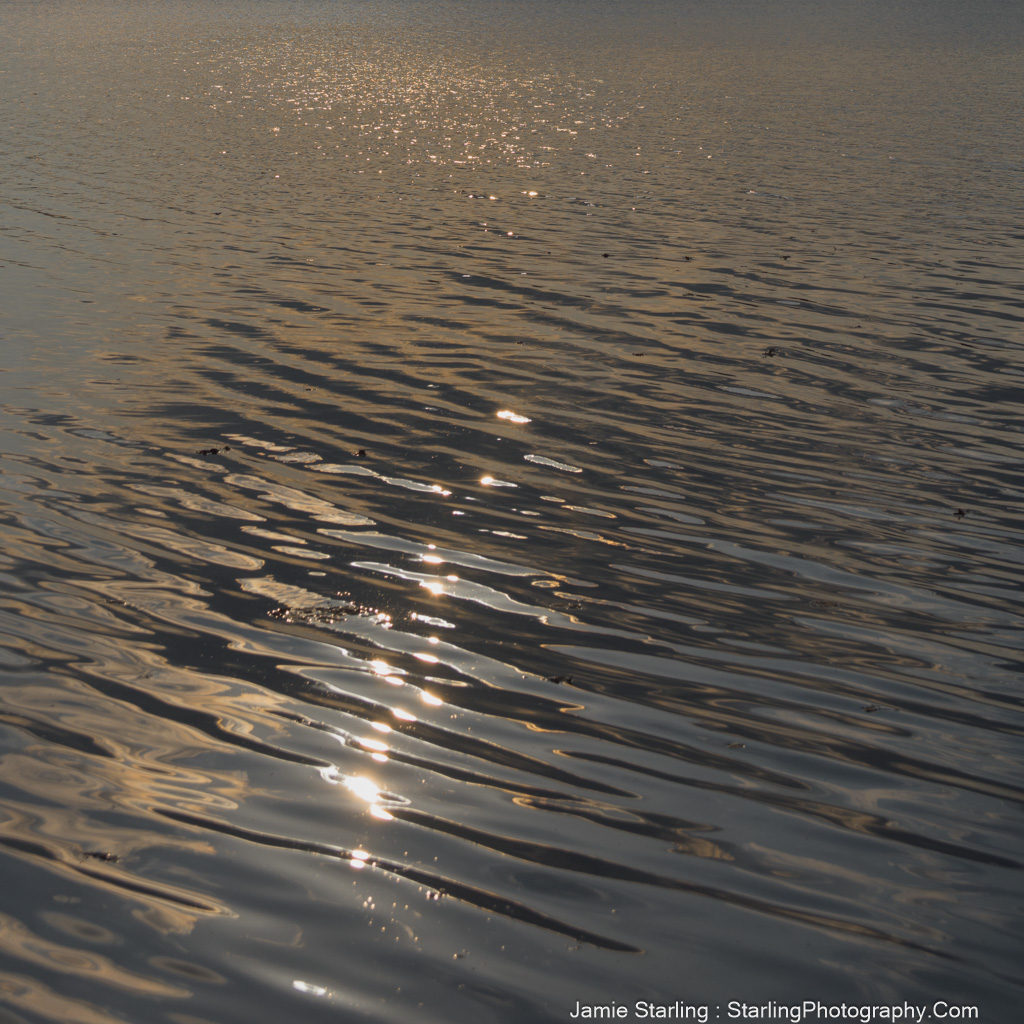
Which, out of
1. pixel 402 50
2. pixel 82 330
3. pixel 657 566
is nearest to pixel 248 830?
pixel 657 566

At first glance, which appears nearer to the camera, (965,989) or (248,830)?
(965,989)

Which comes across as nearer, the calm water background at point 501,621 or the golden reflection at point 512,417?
the calm water background at point 501,621

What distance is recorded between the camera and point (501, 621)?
7.74 meters

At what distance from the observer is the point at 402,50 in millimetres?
67750

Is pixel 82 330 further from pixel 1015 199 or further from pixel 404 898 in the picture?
pixel 1015 199

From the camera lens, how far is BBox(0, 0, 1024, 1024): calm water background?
16.1ft

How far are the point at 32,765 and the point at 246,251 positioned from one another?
15.7m

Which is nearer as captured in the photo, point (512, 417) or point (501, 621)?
point (501, 621)

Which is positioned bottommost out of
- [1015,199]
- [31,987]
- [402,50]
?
[31,987]

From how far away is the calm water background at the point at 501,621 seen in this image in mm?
4898

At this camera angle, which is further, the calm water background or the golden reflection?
the golden reflection

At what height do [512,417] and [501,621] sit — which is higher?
[512,417]

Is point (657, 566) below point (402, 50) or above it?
below

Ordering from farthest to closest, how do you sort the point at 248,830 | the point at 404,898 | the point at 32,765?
the point at 32,765 → the point at 248,830 → the point at 404,898
